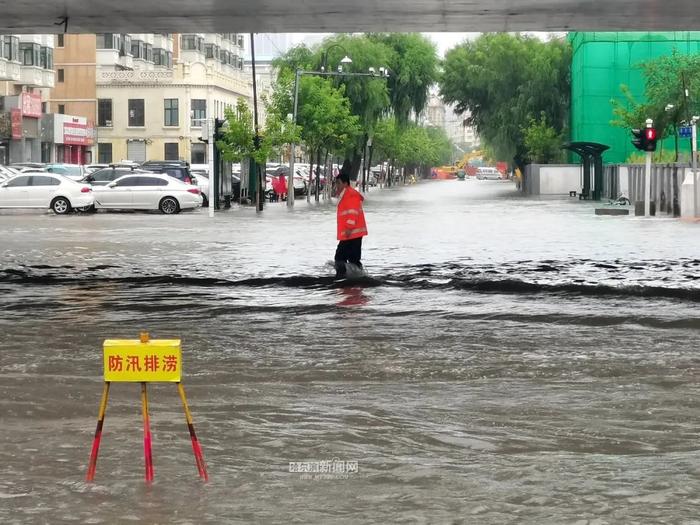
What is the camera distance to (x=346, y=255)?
68.5 feet

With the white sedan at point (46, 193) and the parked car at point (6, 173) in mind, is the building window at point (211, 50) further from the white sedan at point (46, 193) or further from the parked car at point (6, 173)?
the white sedan at point (46, 193)

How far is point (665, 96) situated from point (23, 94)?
119 ft

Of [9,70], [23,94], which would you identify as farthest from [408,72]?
[23,94]

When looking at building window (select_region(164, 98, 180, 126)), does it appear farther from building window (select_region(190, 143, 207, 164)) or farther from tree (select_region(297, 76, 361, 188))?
tree (select_region(297, 76, 361, 188))

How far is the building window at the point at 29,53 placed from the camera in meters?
81.7

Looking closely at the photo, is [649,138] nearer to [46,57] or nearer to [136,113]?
[46,57]

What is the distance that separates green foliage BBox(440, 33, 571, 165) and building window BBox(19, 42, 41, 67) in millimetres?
23409

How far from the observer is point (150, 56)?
368ft

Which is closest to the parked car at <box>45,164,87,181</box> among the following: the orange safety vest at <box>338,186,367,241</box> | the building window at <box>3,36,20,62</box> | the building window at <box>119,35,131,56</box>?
the building window at <box>3,36,20,62</box>

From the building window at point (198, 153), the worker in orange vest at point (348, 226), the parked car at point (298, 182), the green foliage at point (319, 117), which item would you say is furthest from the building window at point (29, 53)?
the worker in orange vest at point (348, 226)

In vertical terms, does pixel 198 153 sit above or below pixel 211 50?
below

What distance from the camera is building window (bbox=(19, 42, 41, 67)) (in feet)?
268

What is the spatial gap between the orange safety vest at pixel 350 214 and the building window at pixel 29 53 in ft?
212

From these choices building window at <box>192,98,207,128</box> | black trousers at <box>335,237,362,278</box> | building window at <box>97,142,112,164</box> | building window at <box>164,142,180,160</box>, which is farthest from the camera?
building window at <box>97,142,112,164</box>
